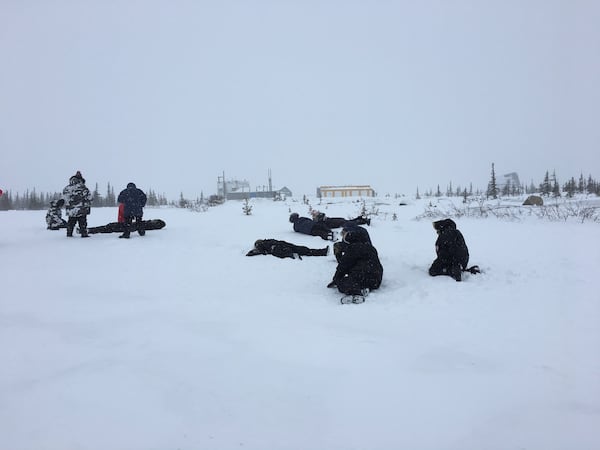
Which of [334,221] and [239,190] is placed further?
[239,190]

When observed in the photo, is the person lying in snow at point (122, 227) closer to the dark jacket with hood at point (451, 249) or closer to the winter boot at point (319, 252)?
the winter boot at point (319, 252)

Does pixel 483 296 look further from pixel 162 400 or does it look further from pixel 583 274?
pixel 162 400

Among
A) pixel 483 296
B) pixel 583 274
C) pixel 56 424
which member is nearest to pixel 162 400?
pixel 56 424

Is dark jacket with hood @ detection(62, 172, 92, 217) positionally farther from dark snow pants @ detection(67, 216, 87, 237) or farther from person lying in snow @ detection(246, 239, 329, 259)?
person lying in snow @ detection(246, 239, 329, 259)

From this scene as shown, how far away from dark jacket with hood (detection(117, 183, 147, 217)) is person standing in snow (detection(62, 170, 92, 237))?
0.86 m

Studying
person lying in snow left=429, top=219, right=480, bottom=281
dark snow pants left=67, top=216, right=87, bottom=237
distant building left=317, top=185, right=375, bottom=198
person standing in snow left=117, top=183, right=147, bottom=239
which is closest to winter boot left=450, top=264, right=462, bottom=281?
person lying in snow left=429, top=219, right=480, bottom=281

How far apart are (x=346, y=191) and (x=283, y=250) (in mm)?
44577

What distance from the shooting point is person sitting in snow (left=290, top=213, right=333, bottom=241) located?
32.4 ft

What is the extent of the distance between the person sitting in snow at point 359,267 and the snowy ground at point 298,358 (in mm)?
238

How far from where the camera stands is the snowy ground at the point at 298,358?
7.45 ft

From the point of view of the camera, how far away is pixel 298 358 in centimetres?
329

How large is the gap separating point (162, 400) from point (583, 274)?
6.70 metres

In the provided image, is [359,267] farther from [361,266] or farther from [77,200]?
[77,200]

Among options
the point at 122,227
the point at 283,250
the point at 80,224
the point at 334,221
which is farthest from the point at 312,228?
the point at 80,224
